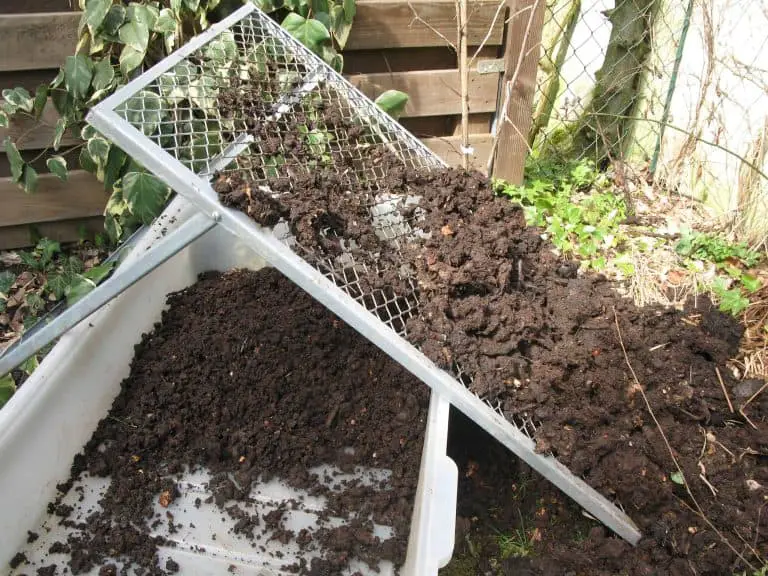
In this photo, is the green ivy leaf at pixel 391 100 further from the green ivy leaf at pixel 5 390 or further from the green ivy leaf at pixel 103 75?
the green ivy leaf at pixel 5 390

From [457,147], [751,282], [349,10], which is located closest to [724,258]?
[751,282]

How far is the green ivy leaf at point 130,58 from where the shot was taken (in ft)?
6.61

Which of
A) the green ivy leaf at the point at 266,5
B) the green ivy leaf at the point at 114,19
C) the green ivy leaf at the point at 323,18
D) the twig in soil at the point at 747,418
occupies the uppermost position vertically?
the green ivy leaf at the point at 266,5

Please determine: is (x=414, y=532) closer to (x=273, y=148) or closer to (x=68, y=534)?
(x=68, y=534)

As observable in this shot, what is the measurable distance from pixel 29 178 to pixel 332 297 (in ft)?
5.46

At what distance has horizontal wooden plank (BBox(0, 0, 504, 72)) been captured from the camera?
2.00m

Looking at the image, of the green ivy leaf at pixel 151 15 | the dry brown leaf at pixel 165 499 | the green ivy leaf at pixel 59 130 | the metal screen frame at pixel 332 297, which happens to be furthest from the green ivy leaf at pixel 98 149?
the dry brown leaf at pixel 165 499

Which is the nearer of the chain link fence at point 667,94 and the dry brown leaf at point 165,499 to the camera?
the dry brown leaf at point 165,499

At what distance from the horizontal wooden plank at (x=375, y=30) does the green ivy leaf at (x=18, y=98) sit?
0.30 ft

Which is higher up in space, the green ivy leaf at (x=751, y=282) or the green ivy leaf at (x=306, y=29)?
the green ivy leaf at (x=306, y=29)

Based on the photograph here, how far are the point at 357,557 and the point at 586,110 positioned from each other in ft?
8.67

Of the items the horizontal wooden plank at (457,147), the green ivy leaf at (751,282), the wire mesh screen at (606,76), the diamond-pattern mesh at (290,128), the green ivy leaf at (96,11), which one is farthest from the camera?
the wire mesh screen at (606,76)

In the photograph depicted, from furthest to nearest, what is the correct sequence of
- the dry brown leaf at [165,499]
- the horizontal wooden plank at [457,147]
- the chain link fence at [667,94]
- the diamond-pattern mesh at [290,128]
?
the horizontal wooden plank at [457,147]
the chain link fence at [667,94]
the dry brown leaf at [165,499]
the diamond-pattern mesh at [290,128]

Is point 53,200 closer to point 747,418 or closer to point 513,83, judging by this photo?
point 513,83
